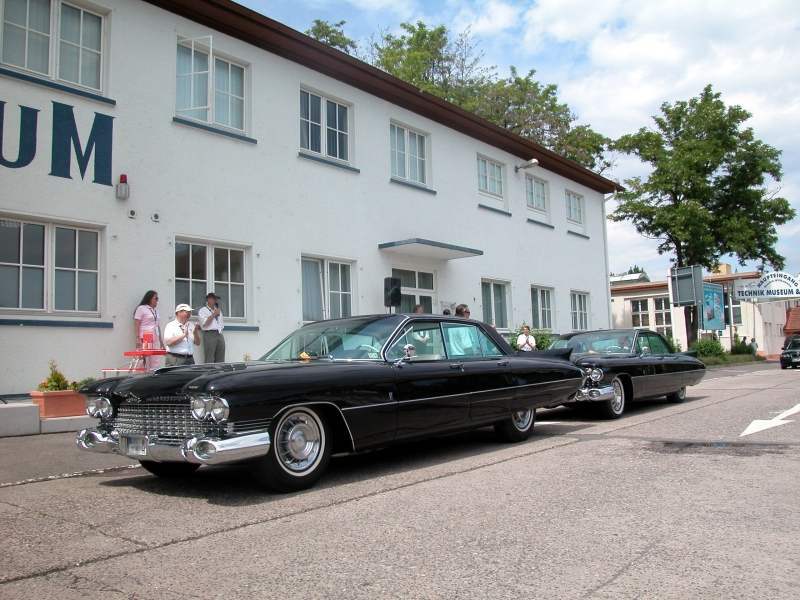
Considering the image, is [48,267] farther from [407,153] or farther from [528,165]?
[528,165]

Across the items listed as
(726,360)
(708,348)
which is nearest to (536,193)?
(726,360)

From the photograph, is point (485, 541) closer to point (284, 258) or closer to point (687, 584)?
point (687, 584)

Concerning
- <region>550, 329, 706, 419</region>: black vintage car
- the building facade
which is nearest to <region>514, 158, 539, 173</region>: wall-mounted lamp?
<region>550, 329, 706, 419</region>: black vintage car

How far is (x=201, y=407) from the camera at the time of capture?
4.96 metres

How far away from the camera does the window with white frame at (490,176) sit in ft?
61.6

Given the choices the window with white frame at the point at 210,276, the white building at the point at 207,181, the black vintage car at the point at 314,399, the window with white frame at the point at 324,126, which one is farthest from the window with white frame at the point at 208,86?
the black vintage car at the point at 314,399

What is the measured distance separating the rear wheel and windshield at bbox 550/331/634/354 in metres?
6.40

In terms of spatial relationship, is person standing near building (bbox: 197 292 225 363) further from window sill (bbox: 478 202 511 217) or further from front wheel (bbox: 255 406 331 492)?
window sill (bbox: 478 202 511 217)

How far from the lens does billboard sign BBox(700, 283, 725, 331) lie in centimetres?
3297

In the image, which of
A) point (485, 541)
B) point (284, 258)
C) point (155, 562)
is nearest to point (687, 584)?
point (485, 541)

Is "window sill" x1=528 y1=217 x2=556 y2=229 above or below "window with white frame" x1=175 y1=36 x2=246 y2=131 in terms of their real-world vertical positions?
below

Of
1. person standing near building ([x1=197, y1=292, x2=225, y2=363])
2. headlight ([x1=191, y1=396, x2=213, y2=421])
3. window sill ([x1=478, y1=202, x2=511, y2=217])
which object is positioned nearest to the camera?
headlight ([x1=191, y1=396, x2=213, y2=421])

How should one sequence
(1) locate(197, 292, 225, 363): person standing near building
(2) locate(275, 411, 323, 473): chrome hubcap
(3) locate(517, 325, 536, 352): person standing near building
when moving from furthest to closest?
(3) locate(517, 325, 536, 352): person standing near building, (1) locate(197, 292, 225, 363): person standing near building, (2) locate(275, 411, 323, 473): chrome hubcap

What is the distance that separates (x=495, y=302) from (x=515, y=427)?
11.1m
